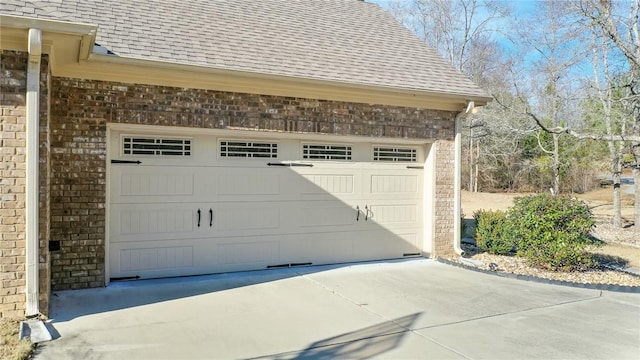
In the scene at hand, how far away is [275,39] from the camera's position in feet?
26.0

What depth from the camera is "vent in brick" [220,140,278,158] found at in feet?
23.0

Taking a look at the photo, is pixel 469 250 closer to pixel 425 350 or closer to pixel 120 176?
pixel 425 350

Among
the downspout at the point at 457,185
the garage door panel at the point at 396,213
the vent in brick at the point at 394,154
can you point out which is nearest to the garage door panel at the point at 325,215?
the garage door panel at the point at 396,213

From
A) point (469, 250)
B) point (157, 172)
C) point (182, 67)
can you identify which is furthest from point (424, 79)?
point (157, 172)

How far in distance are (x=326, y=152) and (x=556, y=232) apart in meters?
4.08

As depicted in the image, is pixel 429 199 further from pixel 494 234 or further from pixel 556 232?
pixel 556 232

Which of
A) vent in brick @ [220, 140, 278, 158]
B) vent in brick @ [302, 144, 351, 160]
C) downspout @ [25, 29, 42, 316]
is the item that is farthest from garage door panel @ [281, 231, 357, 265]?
downspout @ [25, 29, 42, 316]

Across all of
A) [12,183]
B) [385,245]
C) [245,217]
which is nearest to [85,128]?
[12,183]

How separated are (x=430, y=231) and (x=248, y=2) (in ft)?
18.6

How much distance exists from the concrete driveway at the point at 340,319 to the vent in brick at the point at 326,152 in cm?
198

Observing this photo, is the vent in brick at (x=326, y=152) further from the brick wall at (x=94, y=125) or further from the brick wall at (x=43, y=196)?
the brick wall at (x=43, y=196)

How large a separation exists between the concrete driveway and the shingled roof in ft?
10.4

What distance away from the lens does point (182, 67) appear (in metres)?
6.21

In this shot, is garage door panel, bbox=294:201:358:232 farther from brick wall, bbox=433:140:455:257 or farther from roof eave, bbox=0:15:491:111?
roof eave, bbox=0:15:491:111
